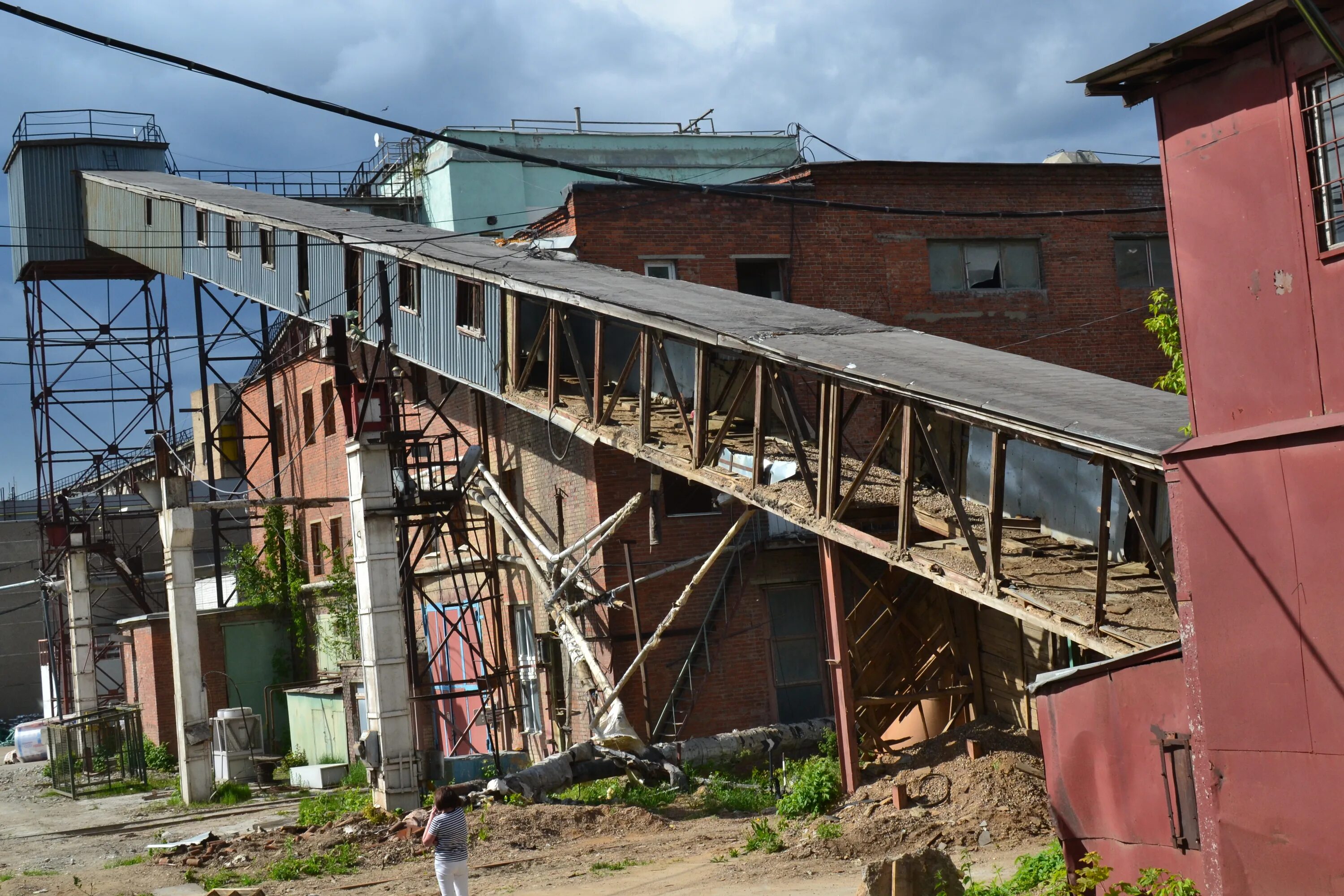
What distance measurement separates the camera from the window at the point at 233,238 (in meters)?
25.2

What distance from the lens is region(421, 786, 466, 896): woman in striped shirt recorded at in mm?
10281

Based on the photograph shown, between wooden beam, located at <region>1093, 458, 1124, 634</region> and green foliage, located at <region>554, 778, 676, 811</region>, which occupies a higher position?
wooden beam, located at <region>1093, 458, 1124, 634</region>

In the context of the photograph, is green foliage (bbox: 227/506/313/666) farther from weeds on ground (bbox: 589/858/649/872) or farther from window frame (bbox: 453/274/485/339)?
weeds on ground (bbox: 589/858/649/872)

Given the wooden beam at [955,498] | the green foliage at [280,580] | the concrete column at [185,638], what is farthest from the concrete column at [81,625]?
the wooden beam at [955,498]

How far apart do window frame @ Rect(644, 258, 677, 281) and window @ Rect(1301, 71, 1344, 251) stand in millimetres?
14509

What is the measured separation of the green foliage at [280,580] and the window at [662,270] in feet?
43.8

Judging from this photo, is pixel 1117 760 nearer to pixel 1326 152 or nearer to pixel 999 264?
pixel 1326 152

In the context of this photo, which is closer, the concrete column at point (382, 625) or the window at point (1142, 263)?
the concrete column at point (382, 625)

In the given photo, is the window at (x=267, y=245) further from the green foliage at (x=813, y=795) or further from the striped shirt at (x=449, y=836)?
the striped shirt at (x=449, y=836)

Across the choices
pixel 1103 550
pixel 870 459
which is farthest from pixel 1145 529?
pixel 870 459

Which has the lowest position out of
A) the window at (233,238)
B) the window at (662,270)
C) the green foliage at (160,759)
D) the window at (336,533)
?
the green foliage at (160,759)

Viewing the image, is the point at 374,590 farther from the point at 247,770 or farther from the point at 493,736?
the point at 247,770

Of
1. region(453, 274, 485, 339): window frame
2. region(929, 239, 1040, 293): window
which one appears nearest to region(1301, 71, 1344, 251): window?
region(453, 274, 485, 339): window frame

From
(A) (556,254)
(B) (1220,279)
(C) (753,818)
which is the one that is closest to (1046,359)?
(A) (556,254)
